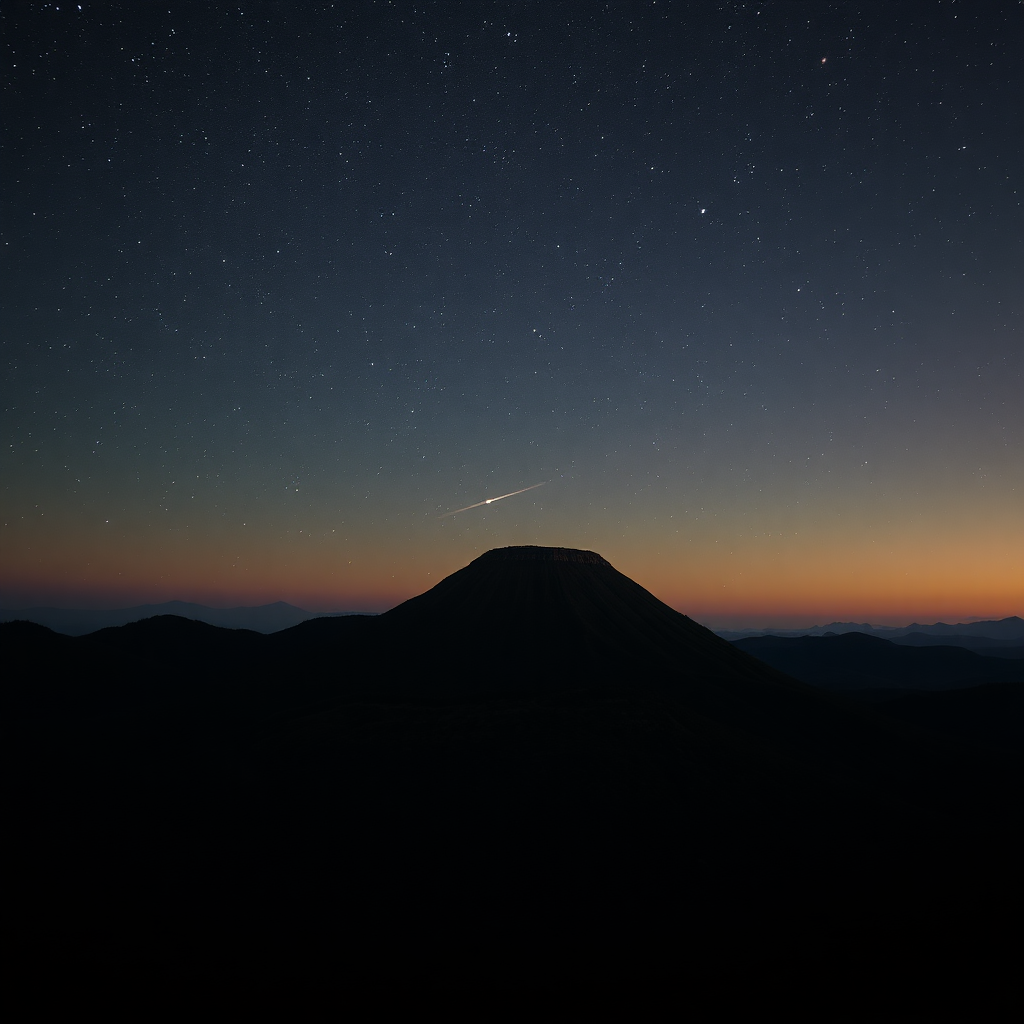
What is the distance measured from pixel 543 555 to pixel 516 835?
63508mm

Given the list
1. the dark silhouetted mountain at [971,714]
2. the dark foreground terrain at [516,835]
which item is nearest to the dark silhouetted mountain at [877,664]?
the dark silhouetted mountain at [971,714]

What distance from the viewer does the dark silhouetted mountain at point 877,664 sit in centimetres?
12625

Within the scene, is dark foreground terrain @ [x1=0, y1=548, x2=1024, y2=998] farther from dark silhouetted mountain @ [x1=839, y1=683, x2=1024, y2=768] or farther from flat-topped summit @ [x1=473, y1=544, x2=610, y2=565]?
flat-topped summit @ [x1=473, y1=544, x2=610, y2=565]

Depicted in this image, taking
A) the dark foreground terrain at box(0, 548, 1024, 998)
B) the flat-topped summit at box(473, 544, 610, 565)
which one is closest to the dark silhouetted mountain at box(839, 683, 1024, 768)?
the dark foreground terrain at box(0, 548, 1024, 998)

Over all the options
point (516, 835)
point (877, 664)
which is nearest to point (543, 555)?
point (516, 835)

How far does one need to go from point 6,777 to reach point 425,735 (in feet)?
81.9

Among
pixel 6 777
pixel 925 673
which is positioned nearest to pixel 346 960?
pixel 6 777

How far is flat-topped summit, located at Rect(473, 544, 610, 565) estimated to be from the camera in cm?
9250

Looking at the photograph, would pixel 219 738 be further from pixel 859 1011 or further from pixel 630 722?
A: pixel 859 1011

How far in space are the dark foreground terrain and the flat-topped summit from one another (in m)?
33.6

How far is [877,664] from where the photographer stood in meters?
152

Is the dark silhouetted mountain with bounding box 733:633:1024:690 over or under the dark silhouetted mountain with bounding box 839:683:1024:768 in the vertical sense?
under

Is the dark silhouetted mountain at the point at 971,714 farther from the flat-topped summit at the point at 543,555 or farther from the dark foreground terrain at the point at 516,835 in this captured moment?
→ the flat-topped summit at the point at 543,555

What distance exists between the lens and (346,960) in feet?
72.3
